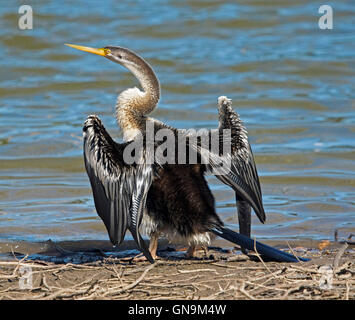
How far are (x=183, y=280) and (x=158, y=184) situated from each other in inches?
35.0

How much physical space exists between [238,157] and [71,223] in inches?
90.4

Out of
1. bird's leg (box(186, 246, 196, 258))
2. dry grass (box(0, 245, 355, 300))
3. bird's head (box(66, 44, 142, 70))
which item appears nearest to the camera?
dry grass (box(0, 245, 355, 300))

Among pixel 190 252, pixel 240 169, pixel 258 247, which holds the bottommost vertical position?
pixel 190 252

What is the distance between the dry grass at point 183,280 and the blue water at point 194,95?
1620 mm

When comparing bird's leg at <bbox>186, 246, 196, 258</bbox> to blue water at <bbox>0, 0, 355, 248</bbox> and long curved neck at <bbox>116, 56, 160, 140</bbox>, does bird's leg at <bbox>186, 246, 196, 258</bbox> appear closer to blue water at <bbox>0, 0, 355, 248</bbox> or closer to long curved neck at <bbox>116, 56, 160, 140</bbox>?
long curved neck at <bbox>116, 56, 160, 140</bbox>

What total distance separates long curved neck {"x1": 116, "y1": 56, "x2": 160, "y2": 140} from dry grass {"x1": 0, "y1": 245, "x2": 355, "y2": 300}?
3.75ft

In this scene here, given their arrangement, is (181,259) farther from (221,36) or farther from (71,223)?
(221,36)

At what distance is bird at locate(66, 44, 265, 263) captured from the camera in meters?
5.25

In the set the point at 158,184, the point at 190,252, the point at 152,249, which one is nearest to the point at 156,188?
the point at 158,184

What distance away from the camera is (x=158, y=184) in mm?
5477

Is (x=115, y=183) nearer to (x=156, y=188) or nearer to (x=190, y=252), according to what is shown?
(x=156, y=188)

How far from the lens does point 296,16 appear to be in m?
18.3

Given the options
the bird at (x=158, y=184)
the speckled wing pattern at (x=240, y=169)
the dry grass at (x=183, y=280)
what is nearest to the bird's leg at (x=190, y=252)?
the bird at (x=158, y=184)

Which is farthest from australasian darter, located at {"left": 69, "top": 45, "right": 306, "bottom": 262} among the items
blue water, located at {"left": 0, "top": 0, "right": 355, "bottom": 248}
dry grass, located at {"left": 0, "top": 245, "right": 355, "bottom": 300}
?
blue water, located at {"left": 0, "top": 0, "right": 355, "bottom": 248}
